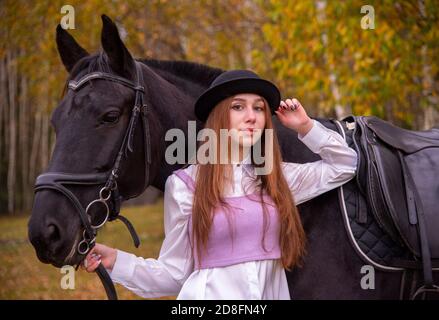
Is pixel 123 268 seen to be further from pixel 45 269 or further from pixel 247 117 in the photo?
pixel 45 269

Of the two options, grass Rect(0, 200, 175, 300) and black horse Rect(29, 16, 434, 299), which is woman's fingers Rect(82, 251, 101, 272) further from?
grass Rect(0, 200, 175, 300)

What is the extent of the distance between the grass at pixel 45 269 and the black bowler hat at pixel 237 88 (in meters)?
2.13

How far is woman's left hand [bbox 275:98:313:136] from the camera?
2.46 metres

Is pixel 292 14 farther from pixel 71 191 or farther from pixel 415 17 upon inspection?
pixel 71 191

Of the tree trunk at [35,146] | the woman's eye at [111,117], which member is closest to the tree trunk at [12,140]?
the tree trunk at [35,146]

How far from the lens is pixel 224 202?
2369 millimetres

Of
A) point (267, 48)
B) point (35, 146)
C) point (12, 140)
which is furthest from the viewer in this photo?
point (35, 146)

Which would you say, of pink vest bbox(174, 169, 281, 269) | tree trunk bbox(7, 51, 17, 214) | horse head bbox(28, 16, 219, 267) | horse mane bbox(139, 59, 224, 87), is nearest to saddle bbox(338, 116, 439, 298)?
pink vest bbox(174, 169, 281, 269)

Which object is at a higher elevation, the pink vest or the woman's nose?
the woman's nose

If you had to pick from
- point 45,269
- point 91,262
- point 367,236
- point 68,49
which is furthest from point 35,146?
point 367,236

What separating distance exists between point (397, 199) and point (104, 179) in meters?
1.36

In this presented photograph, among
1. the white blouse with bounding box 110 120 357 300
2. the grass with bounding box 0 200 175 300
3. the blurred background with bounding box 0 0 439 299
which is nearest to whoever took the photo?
the white blouse with bounding box 110 120 357 300

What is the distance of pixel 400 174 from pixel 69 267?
1.62 m
